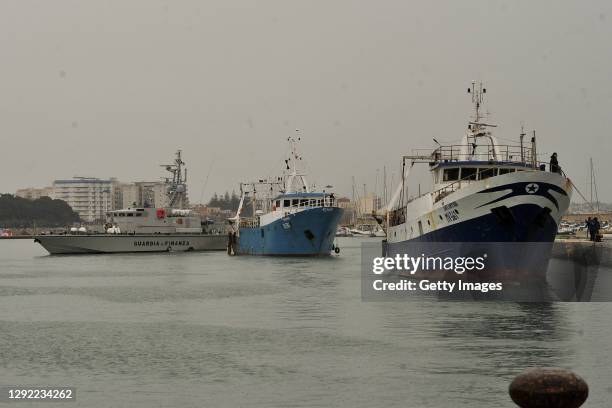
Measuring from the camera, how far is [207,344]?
2789 centimetres

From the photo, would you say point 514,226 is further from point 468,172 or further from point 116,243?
point 116,243

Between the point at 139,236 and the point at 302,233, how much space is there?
90.4 feet

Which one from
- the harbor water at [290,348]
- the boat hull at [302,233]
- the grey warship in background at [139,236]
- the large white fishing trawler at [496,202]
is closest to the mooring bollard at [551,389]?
the harbor water at [290,348]

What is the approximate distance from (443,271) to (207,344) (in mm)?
23888

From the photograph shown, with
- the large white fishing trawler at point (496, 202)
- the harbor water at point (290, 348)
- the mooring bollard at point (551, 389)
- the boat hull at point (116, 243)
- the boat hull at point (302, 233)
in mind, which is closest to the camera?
the mooring bollard at point (551, 389)

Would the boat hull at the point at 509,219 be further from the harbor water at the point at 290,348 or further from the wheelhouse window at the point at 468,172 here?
the harbor water at the point at 290,348

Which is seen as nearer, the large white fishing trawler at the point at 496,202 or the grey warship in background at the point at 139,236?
the large white fishing trawler at the point at 496,202

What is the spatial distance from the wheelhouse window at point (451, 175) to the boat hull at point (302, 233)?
38.9 metres

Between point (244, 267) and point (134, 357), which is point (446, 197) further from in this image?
point (244, 267)

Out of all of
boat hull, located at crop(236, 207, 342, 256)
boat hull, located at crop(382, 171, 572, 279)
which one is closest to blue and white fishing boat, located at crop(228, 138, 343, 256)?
boat hull, located at crop(236, 207, 342, 256)

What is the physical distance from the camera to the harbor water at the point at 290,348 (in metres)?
20.0

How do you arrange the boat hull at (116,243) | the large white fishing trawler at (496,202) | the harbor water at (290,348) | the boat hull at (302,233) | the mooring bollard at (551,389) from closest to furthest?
the mooring bollard at (551,389) → the harbor water at (290,348) → the large white fishing trawler at (496,202) → the boat hull at (302,233) → the boat hull at (116,243)

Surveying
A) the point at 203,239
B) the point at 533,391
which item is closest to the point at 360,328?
the point at 533,391

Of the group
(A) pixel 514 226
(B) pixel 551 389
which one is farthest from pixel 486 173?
(B) pixel 551 389
